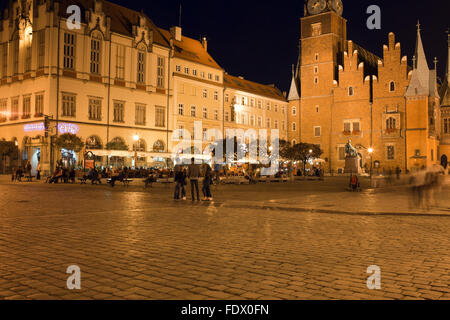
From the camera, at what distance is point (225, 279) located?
549 cm

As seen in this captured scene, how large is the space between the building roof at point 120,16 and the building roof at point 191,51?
6.84 ft

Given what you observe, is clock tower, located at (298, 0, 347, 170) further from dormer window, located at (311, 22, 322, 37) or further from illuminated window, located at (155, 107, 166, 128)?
illuminated window, located at (155, 107, 166, 128)

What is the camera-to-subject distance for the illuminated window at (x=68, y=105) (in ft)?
147

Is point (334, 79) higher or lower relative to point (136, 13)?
lower

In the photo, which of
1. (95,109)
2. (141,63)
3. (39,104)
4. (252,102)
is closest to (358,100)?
(252,102)

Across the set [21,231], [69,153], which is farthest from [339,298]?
[69,153]

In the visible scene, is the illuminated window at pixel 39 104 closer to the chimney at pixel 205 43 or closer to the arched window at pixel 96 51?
the arched window at pixel 96 51

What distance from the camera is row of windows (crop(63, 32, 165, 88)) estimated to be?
148 ft

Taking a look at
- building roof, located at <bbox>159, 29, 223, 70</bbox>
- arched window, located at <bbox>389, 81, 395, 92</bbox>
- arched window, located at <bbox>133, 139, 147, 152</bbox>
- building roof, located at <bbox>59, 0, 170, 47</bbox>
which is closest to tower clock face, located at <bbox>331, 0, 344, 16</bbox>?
arched window, located at <bbox>389, 81, 395, 92</bbox>

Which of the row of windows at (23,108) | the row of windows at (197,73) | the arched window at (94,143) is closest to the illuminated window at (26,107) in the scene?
the row of windows at (23,108)

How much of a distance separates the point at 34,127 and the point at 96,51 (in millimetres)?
9987

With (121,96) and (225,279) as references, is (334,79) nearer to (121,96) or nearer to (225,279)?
(121,96)

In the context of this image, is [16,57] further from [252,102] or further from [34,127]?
[252,102]
